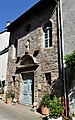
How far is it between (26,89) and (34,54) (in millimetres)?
2518

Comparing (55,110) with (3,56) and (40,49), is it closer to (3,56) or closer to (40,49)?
(40,49)

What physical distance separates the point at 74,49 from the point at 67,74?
1.33 meters

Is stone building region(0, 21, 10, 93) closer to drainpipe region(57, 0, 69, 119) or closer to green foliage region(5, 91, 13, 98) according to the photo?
green foliage region(5, 91, 13, 98)

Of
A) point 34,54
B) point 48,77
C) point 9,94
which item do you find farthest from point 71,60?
point 9,94

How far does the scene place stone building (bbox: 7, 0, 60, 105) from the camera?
11.9 meters

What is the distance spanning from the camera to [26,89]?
13.8 m

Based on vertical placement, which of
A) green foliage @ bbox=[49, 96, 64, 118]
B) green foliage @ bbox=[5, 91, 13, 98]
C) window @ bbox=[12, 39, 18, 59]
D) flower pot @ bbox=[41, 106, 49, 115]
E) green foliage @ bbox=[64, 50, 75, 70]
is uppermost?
window @ bbox=[12, 39, 18, 59]

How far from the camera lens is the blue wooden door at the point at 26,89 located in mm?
13436

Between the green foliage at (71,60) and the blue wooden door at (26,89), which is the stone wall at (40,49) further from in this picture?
the green foliage at (71,60)

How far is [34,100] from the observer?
494 inches

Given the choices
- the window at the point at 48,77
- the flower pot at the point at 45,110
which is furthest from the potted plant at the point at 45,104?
the window at the point at 48,77

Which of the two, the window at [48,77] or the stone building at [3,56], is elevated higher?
the stone building at [3,56]

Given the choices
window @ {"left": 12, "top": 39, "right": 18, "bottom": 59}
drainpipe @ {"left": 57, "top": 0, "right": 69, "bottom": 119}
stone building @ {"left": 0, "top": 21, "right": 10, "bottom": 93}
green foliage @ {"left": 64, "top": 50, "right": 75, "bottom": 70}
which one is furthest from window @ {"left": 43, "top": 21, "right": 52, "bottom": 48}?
stone building @ {"left": 0, "top": 21, "right": 10, "bottom": 93}

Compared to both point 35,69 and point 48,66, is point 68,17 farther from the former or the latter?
point 35,69
